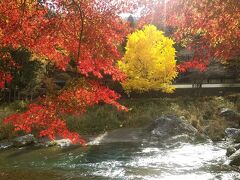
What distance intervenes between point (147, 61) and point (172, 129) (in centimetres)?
932

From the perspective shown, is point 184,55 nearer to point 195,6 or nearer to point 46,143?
point 46,143

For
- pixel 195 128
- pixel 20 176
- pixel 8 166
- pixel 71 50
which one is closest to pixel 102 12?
pixel 71 50

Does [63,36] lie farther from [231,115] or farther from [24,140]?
[231,115]

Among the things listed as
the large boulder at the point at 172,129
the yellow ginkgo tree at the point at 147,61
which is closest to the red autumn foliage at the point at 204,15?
the large boulder at the point at 172,129

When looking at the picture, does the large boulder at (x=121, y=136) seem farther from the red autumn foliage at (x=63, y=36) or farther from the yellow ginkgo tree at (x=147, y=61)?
the red autumn foliage at (x=63, y=36)

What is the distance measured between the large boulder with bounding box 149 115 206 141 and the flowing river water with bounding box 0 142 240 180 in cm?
200

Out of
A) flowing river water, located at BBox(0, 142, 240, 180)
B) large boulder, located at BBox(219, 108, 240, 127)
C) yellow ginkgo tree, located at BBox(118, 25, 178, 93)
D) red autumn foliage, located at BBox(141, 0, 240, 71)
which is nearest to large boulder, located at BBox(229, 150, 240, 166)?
flowing river water, located at BBox(0, 142, 240, 180)

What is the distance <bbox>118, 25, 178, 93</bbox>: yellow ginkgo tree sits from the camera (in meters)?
32.2

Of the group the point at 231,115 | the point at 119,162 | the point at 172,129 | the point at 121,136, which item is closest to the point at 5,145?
the point at 121,136

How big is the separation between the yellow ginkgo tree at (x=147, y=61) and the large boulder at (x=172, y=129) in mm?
7064

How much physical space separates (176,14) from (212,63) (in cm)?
3573

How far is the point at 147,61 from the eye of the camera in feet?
106

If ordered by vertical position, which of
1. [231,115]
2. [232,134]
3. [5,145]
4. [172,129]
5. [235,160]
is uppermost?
[231,115]

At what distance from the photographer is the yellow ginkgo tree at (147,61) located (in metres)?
32.2
